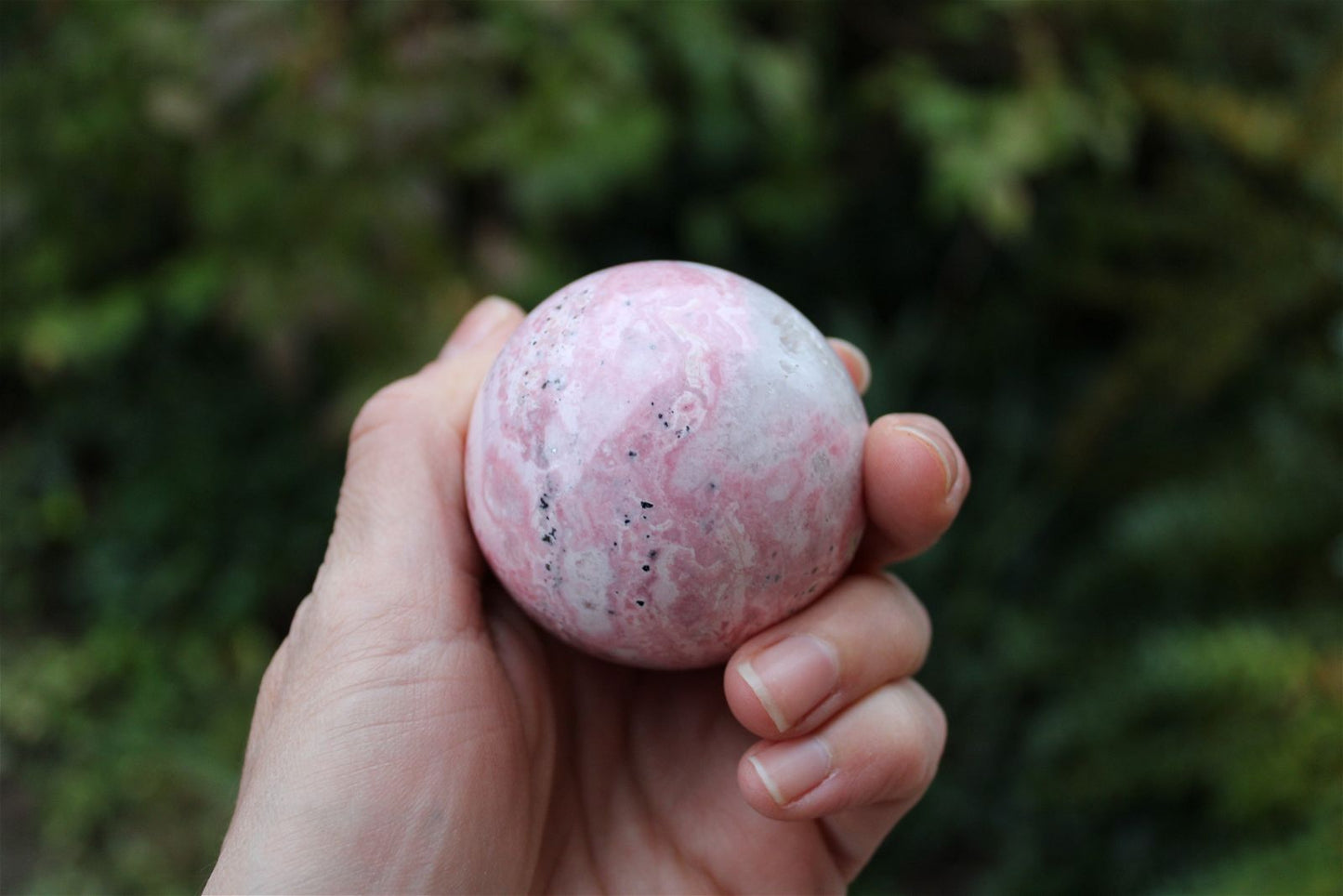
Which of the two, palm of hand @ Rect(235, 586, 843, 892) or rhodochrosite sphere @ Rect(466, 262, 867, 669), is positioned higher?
rhodochrosite sphere @ Rect(466, 262, 867, 669)

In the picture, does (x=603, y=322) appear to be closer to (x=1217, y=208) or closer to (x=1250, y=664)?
(x=1250, y=664)

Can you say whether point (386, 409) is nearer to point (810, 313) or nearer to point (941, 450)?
point (941, 450)

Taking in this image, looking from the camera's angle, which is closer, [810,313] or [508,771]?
[508,771]

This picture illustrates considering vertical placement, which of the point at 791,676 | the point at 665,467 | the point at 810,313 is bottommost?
the point at 810,313

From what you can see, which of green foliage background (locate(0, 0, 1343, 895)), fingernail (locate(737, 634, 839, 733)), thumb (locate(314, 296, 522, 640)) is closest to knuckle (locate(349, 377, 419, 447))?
thumb (locate(314, 296, 522, 640))

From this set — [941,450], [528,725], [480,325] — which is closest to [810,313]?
[480,325]

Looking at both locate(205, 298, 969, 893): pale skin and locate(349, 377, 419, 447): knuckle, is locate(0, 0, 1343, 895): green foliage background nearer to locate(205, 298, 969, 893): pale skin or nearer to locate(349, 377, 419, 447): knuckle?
locate(349, 377, 419, 447): knuckle

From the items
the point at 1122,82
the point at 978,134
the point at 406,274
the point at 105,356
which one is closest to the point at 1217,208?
the point at 1122,82
